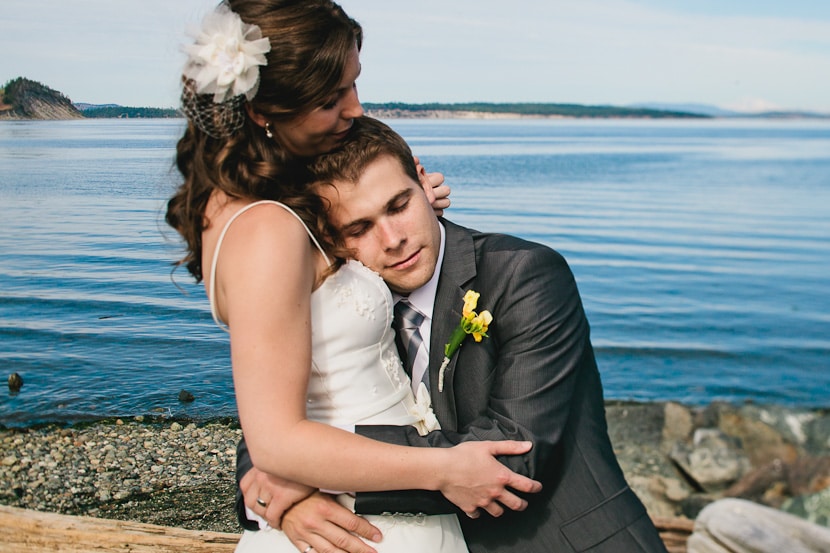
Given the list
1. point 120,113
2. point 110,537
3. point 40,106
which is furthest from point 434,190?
point 40,106

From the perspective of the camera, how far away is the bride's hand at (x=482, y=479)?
255cm

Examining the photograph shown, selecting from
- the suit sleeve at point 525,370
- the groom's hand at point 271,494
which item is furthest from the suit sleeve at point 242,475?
the suit sleeve at point 525,370

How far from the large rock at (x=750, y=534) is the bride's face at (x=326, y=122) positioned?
400 centimetres

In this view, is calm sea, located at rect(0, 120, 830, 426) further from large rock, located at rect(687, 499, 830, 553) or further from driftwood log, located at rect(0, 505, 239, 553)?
large rock, located at rect(687, 499, 830, 553)

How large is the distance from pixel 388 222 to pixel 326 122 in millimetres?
436

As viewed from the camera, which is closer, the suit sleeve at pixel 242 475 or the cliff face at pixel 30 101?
the suit sleeve at pixel 242 475

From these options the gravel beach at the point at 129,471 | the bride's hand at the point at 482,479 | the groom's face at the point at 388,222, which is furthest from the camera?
the gravel beach at the point at 129,471

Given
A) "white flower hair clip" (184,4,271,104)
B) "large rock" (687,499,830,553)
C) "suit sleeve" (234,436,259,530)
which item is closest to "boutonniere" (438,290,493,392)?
"suit sleeve" (234,436,259,530)

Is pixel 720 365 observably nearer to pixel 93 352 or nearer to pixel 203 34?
pixel 93 352

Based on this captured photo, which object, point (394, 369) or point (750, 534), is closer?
point (394, 369)

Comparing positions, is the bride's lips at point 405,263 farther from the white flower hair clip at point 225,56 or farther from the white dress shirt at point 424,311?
the white flower hair clip at point 225,56

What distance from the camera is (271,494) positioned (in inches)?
103

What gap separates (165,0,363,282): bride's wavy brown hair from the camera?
2482 mm

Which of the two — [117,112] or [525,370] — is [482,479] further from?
[117,112]
